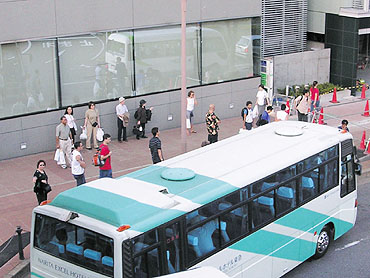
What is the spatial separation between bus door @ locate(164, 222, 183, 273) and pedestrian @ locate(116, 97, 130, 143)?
11.5 metres

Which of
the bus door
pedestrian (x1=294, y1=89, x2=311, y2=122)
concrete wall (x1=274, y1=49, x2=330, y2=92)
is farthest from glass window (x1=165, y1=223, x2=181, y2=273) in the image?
concrete wall (x1=274, y1=49, x2=330, y2=92)

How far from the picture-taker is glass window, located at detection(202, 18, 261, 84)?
80.2 ft

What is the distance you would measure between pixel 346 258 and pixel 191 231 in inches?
193

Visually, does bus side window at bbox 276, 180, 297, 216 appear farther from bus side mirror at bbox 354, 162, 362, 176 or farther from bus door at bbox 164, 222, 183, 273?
bus door at bbox 164, 222, 183, 273

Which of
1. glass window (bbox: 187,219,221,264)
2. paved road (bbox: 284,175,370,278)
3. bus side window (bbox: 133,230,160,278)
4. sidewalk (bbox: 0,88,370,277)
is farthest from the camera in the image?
sidewalk (bbox: 0,88,370,277)

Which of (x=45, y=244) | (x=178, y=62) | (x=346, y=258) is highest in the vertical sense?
(x=178, y=62)

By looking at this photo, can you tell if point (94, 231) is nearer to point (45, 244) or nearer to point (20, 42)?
point (45, 244)

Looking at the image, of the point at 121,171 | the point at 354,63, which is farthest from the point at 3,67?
the point at 354,63

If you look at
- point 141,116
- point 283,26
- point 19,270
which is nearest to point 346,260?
point 19,270

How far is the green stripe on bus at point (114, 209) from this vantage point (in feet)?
31.6

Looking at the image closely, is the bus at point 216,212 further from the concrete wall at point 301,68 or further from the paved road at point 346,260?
the concrete wall at point 301,68

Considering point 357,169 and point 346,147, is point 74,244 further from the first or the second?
point 357,169

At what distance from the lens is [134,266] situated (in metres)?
9.51

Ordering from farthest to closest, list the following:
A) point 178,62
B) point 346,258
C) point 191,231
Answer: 1. point 178,62
2. point 346,258
3. point 191,231
